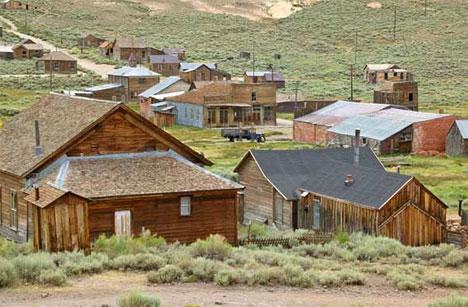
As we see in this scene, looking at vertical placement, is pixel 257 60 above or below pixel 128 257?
above

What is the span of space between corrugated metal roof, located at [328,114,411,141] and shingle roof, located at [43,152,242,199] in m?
28.4

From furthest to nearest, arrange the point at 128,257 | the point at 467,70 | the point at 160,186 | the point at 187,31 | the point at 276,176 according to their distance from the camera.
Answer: the point at 187,31 < the point at 467,70 < the point at 276,176 < the point at 160,186 < the point at 128,257

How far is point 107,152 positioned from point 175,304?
11.2m

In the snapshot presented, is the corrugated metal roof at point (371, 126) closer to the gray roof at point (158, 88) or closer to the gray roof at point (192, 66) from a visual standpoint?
the gray roof at point (158, 88)

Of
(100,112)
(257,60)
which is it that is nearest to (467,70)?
(257,60)

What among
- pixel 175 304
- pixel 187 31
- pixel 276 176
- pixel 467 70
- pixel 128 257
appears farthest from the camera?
pixel 187 31

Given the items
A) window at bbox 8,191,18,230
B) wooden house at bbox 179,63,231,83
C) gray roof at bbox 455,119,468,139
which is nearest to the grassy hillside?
wooden house at bbox 179,63,231,83

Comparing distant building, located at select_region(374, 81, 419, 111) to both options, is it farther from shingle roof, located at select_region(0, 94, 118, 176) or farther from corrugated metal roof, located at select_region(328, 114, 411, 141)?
→ shingle roof, located at select_region(0, 94, 118, 176)

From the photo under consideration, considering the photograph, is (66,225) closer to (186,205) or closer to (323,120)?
(186,205)

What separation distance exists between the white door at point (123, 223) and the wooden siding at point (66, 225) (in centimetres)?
324

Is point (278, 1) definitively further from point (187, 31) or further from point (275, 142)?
point (275, 142)

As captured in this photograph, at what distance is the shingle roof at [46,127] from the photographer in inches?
955

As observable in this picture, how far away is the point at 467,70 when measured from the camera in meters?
103

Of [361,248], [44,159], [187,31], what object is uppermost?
[187,31]
